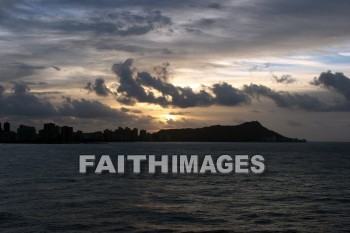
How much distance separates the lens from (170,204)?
56.1 m

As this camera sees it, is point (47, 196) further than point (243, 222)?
Yes

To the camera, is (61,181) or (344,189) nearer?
(344,189)

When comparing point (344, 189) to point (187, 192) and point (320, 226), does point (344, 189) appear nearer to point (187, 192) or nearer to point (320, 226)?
point (187, 192)

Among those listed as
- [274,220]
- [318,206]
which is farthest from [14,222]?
[318,206]

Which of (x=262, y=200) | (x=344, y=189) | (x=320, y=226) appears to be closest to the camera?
(x=320, y=226)

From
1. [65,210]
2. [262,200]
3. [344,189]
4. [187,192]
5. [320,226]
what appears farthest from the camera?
[344,189]

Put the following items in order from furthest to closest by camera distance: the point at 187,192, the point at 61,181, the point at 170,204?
1. the point at 61,181
2. the point at 187,192
3. the point at 170,204

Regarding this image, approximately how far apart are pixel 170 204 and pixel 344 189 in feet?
116

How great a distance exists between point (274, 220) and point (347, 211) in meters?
11.7

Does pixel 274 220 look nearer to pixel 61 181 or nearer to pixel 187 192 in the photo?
pixel 187 192

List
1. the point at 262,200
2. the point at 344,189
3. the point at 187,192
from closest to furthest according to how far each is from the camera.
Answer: the point at 262,200, the point at 187,192, the point at 344,189

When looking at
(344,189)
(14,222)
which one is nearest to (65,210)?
(14,222)

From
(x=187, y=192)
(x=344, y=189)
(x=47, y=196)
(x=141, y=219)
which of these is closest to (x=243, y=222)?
(x=141, y=219)

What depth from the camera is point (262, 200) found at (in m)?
61.0
